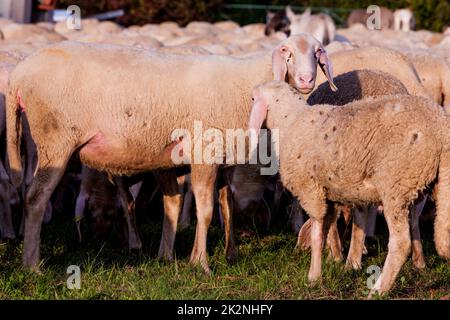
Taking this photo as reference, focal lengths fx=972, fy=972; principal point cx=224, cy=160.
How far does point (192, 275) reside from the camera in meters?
6.18

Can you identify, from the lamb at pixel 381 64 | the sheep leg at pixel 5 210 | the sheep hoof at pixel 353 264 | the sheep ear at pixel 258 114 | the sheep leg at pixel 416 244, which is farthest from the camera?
the lamb at pixel 381 64

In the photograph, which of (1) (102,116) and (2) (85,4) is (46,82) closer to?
(1) (102,116)

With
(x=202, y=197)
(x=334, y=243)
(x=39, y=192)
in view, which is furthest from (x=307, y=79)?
(x=39, y=192)

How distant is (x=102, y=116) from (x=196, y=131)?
2.17 ft

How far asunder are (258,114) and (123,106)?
97 centimetres

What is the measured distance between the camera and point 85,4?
102 feet

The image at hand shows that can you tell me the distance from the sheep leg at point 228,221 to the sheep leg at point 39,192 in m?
1.34

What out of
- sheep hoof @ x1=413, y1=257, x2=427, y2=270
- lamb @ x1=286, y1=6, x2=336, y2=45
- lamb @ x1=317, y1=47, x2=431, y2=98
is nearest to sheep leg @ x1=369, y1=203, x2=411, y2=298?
sheep hoof @ x1=413, y1=257, x2=427, y2=270

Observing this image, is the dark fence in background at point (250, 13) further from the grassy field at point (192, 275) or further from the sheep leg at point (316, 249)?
the sheep leg at point (316, 249)

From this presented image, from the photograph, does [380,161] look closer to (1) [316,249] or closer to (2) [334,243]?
(1) [316,249]

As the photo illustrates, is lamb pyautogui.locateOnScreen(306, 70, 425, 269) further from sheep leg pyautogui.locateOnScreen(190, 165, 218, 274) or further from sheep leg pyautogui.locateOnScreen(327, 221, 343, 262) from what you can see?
sheep leg pyautogui.locateOnScreen(190, 165, 218, 274)

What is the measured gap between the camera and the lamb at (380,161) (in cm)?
542

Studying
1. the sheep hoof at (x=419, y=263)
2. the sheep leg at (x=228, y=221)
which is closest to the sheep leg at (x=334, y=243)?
the sheep hoof at (x=419, y=263)
